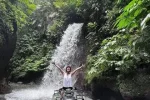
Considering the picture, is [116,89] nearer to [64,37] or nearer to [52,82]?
[52,82]

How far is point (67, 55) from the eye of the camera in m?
17.7

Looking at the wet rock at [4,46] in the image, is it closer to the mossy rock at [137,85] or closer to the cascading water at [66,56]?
the cascading water at [66,56]

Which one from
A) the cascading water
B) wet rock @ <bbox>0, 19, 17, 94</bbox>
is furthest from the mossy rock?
the cascading water

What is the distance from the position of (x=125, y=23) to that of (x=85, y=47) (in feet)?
46.5

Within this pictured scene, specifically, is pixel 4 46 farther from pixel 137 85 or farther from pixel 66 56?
pixel 137 85

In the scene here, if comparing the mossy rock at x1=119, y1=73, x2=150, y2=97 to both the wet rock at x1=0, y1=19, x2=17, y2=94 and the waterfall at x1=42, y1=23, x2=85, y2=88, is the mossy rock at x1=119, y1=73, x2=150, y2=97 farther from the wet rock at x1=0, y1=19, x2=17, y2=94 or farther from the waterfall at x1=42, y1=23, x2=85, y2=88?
the waterfall at x1=42, y1=23, x2=85, y2=88

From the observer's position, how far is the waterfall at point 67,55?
16.6 m

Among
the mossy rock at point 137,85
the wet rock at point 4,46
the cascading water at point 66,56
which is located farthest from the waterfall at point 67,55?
the mossy rock at point 137,85

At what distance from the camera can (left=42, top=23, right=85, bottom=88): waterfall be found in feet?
54.4

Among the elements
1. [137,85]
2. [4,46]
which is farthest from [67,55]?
[137,85]

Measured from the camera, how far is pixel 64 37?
1994 centimetres

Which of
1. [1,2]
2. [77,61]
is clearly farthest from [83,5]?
[1,2]

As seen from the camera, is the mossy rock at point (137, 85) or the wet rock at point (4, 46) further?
the wet rock at point (4, 46)

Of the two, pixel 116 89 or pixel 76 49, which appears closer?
pixel 116 89
